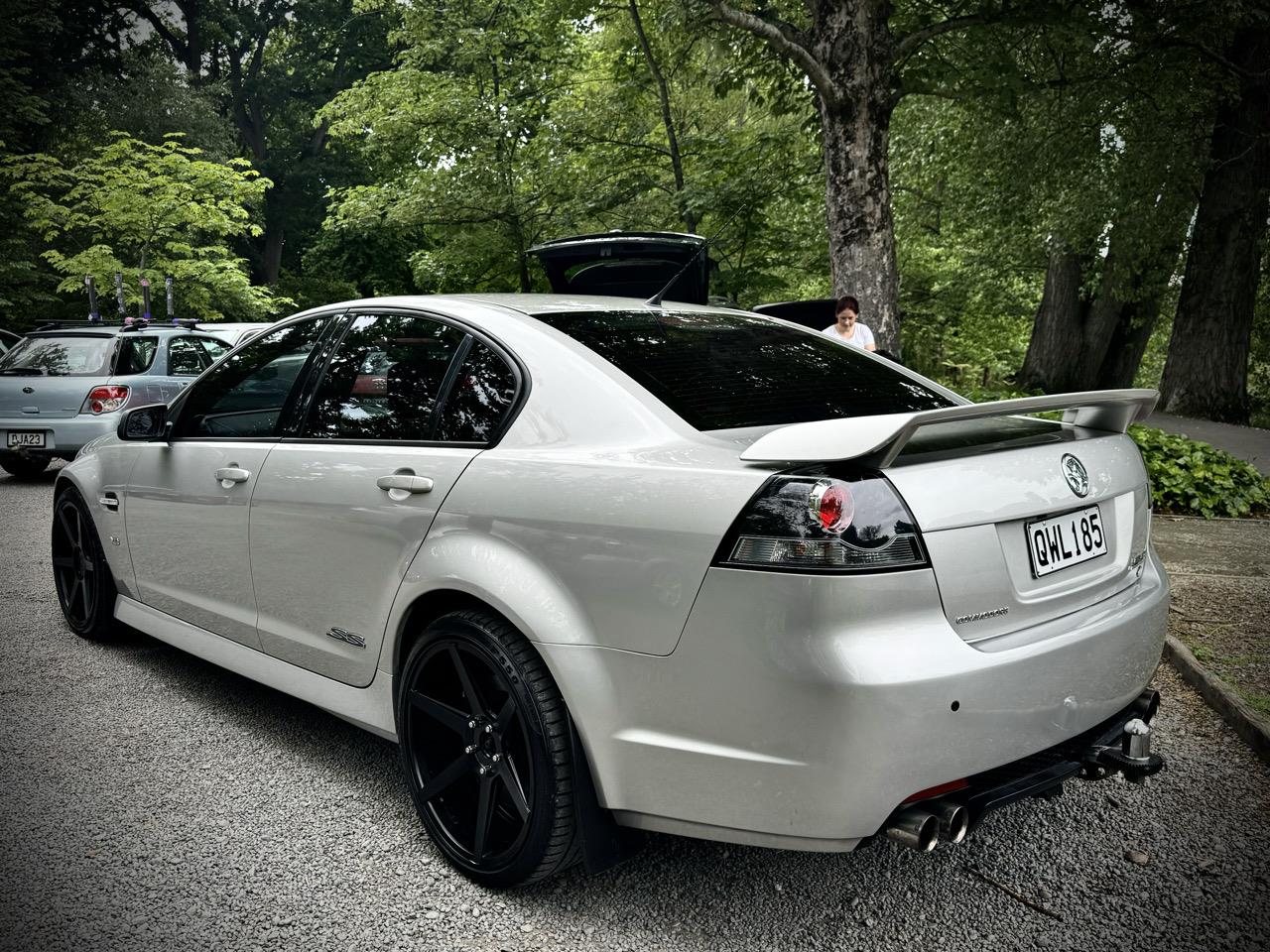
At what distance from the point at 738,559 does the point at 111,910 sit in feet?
6.18

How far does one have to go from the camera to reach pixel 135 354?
1111 centimetres

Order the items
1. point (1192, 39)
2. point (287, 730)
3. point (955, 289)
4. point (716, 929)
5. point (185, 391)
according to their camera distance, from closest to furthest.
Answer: point (716, 929), point (287, 730), point (185, 391), point (1192, 39), point (955, 289)

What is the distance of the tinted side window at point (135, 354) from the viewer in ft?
36.1

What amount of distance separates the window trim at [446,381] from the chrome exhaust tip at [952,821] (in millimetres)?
1440

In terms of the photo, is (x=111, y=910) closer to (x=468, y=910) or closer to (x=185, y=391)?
(x=468, y=910)

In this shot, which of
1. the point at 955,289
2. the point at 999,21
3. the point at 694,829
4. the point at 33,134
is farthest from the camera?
the point at 33,134

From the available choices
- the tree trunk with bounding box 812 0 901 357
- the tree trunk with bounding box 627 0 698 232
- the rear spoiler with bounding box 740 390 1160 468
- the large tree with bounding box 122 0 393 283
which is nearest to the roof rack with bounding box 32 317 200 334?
the tree trunk with bounding box 627 0 698 232

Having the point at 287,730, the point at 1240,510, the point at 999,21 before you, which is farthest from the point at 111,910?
the point at 999,21

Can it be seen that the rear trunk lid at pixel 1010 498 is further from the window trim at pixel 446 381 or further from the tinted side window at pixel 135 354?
the tinted side window at pixel 135 354

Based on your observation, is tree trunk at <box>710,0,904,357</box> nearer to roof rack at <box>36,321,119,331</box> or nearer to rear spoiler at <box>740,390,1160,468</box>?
roof rack at <box>36,321,119,331</box>

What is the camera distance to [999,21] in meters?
10.6

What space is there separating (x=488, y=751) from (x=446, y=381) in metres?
1.09

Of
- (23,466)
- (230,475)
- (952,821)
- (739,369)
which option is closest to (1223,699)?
(952,821)

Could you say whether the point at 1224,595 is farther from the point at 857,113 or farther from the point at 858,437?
the point at 857,113
